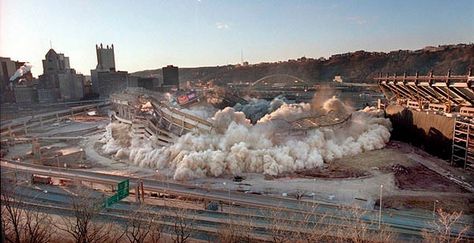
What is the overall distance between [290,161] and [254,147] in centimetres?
163

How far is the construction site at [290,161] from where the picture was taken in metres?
7.52

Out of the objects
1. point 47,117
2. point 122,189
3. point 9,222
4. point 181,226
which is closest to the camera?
point 9,222

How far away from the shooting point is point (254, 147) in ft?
39.3

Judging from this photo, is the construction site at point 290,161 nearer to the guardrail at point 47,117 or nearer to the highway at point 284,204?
the highway at point 284,204

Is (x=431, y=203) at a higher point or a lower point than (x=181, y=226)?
lower

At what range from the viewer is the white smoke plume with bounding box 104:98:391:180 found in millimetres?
10766

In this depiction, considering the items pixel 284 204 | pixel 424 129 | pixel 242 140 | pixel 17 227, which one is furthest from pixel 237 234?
pixel 424 129

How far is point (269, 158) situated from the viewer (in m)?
10.8

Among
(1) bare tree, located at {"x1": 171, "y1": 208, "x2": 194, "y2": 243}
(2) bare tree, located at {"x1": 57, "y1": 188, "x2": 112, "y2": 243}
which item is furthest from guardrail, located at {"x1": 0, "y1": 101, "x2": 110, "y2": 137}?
(1) bare tree, located at {"x1": 171, "y1": 208, "x2": 194, "y2": 243}

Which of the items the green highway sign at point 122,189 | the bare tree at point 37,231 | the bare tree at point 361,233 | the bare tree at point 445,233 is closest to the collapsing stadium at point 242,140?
the green highway sign at point 122,189

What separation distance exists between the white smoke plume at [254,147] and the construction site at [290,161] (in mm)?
44

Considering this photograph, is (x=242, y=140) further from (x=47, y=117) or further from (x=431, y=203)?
(x=47, y=117)

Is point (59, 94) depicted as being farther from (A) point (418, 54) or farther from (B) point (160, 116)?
(A) point (418, 54)

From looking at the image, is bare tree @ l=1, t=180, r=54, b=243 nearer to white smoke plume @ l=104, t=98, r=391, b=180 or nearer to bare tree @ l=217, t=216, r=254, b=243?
bare tree @ l=217, t=216, r=254, b=243
